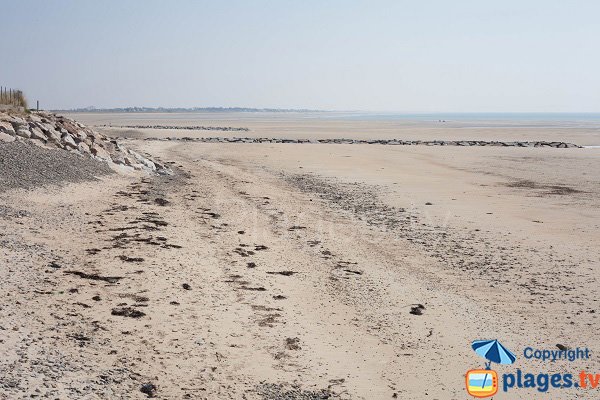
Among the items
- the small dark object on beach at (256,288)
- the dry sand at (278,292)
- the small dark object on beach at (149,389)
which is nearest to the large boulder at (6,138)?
the dry sand at (278,292)

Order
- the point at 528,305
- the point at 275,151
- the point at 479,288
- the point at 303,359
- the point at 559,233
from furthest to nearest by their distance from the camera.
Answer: the point at 275,151 < the point at 559,233 < the point at 479,288 < the point at 528,305 < the point at 303,359

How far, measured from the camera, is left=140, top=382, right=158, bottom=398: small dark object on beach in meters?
4.32

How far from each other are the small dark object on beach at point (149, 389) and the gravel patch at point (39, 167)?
7.75 m

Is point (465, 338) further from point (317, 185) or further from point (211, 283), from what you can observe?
point (317, 185)

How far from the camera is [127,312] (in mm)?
5809

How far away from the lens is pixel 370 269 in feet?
26.3

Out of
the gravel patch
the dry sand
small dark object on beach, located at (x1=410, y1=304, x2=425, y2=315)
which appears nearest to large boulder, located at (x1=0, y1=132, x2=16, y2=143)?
the gravel patch

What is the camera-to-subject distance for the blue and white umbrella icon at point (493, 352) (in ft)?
17.1

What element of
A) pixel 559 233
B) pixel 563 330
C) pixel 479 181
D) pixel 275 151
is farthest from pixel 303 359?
pixel 275 151

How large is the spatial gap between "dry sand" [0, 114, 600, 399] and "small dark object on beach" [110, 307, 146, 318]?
0.03 m

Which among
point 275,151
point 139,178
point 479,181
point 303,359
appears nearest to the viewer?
point 303,359

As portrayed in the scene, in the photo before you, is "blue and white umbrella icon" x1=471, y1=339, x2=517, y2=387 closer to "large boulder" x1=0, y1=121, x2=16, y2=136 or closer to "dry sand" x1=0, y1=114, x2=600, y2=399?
"dry sand" x1=0, y1=114, x2=600, y2=399

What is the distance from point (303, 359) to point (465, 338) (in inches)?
66.1

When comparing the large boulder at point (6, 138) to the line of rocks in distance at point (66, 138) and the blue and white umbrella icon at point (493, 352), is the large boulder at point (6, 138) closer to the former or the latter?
the line of rocks in distance at point (66, 138)
